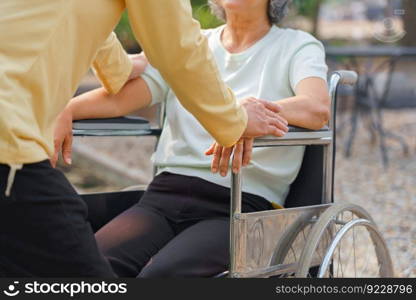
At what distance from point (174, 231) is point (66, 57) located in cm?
108

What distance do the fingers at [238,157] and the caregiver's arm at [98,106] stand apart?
61 centimetres

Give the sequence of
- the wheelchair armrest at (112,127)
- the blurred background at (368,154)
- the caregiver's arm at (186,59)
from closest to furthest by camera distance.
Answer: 1. the caregiver's arm at (186,59)
2. the wheelchair armrest at (112,127)
3. the blurred background at (368,154)

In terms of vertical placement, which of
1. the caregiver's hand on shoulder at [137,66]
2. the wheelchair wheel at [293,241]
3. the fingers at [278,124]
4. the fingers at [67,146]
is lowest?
the wheelchair wheel at [293,241]

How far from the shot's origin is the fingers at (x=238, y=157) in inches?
97.9

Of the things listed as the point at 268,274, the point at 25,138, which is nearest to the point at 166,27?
the point at 25,138

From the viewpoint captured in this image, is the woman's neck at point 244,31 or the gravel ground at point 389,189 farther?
the gravel ground at point 389,189

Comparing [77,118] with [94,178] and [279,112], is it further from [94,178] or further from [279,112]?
[94,178]

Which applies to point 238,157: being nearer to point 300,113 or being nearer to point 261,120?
point 261,120

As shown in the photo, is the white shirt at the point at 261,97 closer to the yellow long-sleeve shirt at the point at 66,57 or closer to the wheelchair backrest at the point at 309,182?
the wheelchair backrest at the point at 309,182

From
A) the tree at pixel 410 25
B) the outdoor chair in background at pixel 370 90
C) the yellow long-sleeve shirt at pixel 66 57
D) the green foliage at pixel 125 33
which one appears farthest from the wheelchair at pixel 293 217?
the tree at pixel 410 25

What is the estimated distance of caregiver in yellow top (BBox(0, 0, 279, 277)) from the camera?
189 cm

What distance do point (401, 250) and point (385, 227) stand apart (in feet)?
1.93

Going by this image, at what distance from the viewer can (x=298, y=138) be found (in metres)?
2.68

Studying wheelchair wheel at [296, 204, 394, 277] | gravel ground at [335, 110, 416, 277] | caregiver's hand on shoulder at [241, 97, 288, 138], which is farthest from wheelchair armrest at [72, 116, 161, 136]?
gravel ground at [335, 110, 416, 277]
